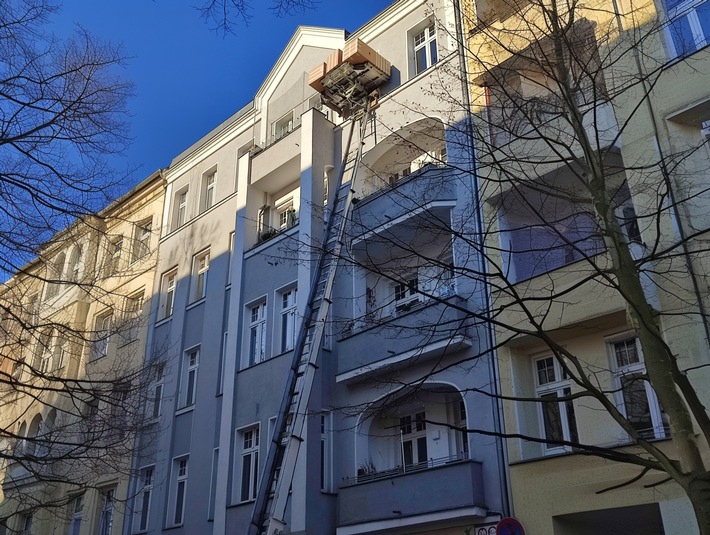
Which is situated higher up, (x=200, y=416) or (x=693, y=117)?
(x=693, y=117)

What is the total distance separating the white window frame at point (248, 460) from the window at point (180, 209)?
9383 millimetres

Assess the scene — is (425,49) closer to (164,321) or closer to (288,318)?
(288,318)

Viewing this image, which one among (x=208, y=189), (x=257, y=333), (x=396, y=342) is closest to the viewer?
(x=396, y=342)

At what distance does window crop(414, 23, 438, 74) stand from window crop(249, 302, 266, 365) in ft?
24.4

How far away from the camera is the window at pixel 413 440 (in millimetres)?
15641

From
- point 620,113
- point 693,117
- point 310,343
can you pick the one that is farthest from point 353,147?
point 693,117

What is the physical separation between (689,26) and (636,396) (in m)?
6.55

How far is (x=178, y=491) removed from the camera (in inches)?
797

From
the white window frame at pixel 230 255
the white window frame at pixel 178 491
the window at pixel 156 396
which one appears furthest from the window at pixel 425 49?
the white window frame at pixel 178 491

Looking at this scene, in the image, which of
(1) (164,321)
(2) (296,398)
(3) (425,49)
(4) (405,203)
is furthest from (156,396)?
(3) (425,49)

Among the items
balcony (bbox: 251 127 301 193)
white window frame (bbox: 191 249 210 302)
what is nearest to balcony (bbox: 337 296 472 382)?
balcony (bbox: 251 127 301 193)

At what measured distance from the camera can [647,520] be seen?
1215 cm

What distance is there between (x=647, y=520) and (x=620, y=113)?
7106 millimetres

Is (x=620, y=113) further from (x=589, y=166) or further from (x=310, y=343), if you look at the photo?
(x=310, y=343)
